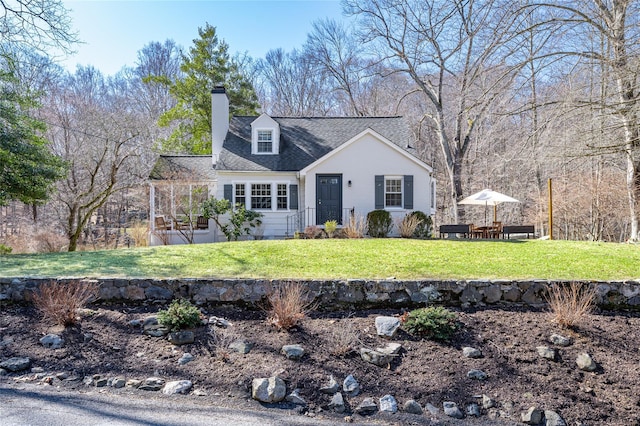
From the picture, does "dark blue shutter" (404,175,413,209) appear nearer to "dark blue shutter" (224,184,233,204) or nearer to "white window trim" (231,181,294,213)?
"white window trim" (231,181,294,213)

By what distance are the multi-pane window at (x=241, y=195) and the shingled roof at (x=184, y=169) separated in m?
1.49

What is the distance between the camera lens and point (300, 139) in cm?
1658

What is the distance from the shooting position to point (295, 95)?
92.7 ft

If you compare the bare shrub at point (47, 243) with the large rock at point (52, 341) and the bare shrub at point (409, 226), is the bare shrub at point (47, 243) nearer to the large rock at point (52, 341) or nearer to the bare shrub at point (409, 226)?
the large rock at point (52, 341)

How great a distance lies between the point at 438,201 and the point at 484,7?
64.2 feet

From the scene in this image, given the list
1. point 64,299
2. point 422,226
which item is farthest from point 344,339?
point 422,226

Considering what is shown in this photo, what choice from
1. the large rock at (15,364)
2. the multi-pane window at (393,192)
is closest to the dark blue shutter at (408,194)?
the multi-pane window at (393,192)

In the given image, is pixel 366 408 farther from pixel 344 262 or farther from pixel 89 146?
pixel 89 146

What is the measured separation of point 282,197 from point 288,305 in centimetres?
992

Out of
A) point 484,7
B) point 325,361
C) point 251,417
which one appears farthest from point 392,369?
point 484,7

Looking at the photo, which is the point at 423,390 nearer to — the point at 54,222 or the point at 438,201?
the point at 54,222

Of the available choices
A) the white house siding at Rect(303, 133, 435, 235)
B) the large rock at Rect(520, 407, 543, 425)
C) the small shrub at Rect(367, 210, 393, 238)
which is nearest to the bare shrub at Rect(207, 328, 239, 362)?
the large rock at Rect(520, 407, 543, 425)

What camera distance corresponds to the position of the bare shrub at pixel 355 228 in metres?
12.5

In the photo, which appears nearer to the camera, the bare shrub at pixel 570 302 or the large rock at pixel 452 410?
the large rock at pixel 452 410
